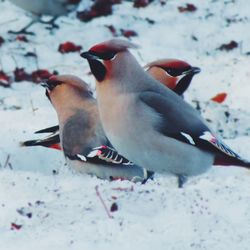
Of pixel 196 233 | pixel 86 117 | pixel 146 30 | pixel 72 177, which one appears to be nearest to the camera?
pixel 196 233

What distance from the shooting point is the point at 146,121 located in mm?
4430

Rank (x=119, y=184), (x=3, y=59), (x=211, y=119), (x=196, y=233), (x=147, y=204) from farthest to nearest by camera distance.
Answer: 1. (x=3, y=59)
2. (x=211, y=119)
3. (x=119, y=184)
4. (x=147, y=204)
5. (x=196, y=233)

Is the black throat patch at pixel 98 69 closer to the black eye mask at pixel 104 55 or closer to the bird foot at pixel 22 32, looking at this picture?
the black eye mask at pixel 104 55

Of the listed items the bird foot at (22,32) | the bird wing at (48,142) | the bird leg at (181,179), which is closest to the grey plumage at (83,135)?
the bird wing at (48,142)

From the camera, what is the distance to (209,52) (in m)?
7.59

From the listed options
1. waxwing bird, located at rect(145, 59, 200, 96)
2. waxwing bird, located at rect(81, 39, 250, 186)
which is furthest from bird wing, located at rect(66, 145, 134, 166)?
waxwing bird, located at rect(145, 59, 200, 96)

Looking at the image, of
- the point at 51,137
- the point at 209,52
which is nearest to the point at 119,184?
the point at 51,137

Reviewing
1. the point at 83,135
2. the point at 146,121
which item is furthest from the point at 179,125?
the point at 83,135

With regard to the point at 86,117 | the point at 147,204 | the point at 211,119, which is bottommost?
the point at 211,119

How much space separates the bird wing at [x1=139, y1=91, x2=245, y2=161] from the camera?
4465 mm

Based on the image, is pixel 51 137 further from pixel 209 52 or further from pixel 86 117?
pixel 209 52

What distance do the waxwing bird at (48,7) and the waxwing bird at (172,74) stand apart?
3402 millimetres

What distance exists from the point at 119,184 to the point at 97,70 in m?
0.54

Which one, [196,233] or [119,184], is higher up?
[196,233]
